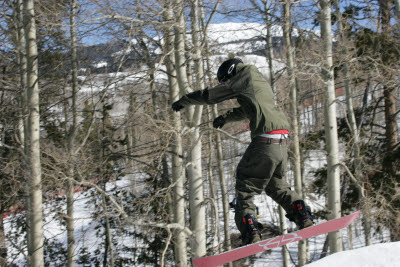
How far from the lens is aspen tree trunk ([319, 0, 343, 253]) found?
31.1 feet

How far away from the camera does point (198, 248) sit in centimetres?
803

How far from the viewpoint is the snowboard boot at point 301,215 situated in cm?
431

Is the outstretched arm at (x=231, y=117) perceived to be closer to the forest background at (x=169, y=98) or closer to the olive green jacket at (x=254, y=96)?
the olive green jacket at (x=254, y=96)

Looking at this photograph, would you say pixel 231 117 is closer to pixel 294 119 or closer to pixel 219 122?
pixel 219 122

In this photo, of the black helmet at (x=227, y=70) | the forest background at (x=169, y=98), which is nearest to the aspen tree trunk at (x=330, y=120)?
the forest background at (x=169, y=98)

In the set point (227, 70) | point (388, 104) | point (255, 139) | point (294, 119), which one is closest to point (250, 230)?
point (255, 139)

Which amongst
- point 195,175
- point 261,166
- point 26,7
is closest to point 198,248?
point 195,175

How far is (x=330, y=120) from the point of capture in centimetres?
973

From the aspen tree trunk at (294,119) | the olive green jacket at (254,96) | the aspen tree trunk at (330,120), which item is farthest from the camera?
the aspen tree trunk at (294,119)

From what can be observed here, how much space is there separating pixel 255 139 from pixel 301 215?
3.57ft

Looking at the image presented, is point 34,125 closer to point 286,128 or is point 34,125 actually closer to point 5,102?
point 5,102

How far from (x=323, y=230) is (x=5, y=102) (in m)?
12.1

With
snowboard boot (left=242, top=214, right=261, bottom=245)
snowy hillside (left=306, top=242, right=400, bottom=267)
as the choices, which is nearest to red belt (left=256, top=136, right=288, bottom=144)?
snowboard boot (left=242, top=214, right=261, bottom=245)

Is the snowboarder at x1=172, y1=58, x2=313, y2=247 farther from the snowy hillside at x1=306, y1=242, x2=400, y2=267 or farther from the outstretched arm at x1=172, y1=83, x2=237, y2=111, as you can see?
the snowy hillside at x1=306, y1=242, x2=400, y2=267
